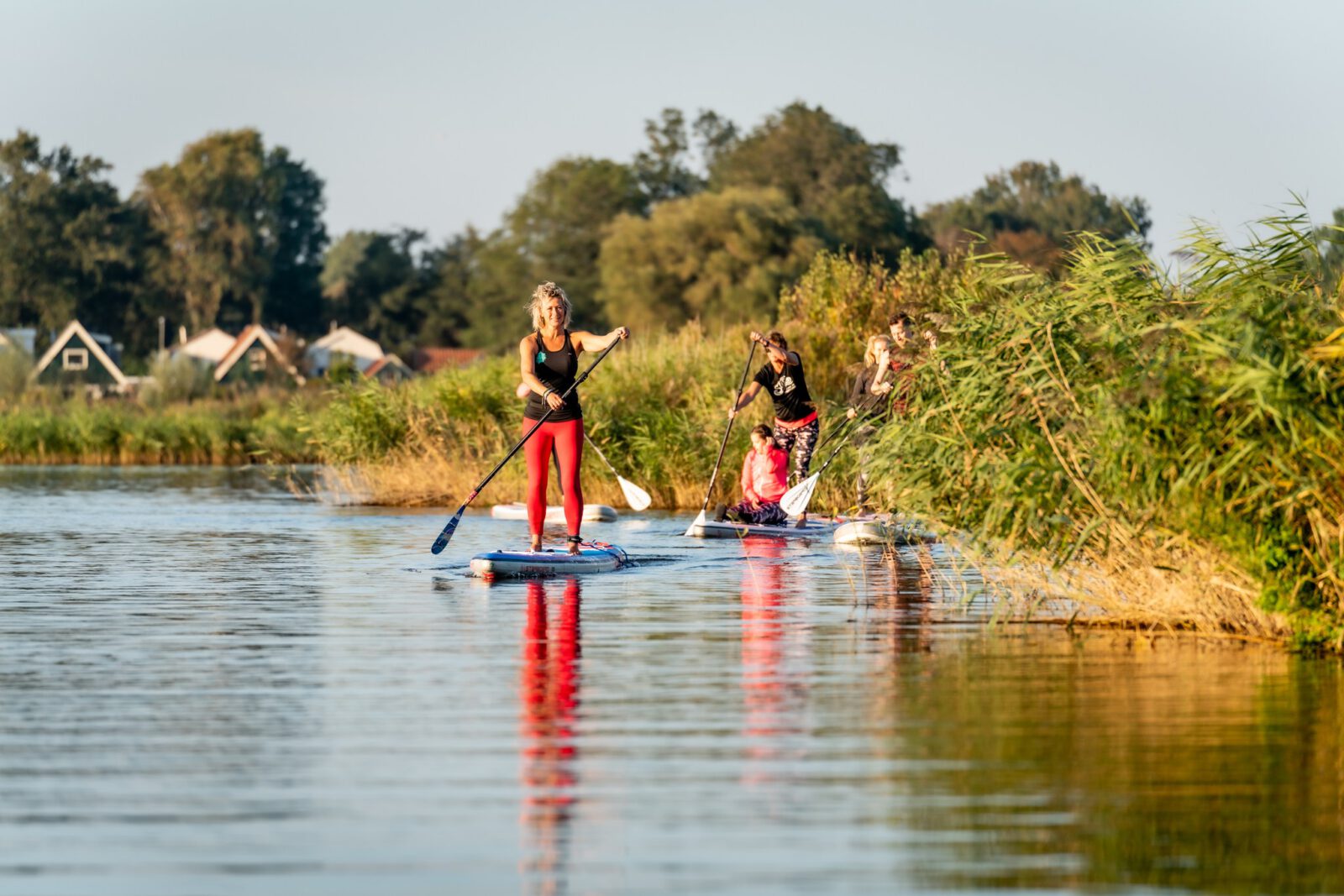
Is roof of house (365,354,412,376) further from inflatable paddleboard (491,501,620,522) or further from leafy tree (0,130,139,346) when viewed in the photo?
inflatable paddleboard (491,501,620,522)

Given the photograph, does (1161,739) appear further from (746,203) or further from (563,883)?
(746,203)

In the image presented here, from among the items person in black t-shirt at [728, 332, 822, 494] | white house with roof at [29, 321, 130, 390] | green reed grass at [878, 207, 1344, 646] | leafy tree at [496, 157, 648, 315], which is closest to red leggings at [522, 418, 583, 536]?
green reed grass at [878, 207, 1344, 646]

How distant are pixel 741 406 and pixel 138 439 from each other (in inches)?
1374

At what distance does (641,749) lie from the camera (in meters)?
8.01

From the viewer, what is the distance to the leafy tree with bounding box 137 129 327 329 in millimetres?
114688

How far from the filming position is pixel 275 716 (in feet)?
29.5

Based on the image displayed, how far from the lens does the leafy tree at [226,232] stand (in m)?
A: 115

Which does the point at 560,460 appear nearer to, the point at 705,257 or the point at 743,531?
the point at 743,531

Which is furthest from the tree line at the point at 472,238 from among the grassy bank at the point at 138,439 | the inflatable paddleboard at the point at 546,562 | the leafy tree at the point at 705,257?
the inflatable paddleboard at the point at 546,562

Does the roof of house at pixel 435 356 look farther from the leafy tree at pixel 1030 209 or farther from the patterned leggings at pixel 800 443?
the patterned leggings at pixel 800 443

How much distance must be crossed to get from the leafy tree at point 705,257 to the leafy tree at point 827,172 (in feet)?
26.3

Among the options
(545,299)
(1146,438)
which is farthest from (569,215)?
(1146,438)

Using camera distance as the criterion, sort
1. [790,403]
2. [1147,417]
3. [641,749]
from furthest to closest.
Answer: [790,403]
[1147,417]
[641,749]

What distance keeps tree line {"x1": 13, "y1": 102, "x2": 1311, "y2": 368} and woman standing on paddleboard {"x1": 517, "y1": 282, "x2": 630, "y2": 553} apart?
192ft
